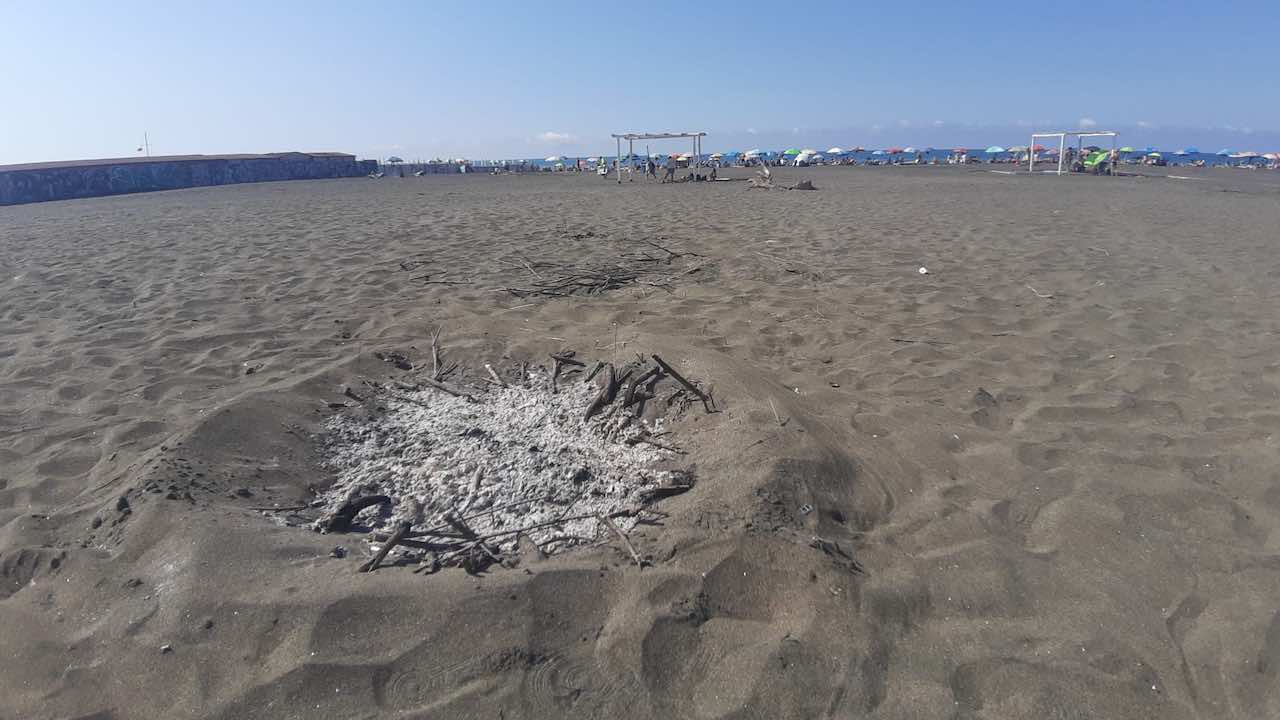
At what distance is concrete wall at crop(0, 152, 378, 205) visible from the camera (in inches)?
1133

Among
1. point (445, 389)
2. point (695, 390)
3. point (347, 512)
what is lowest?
point (347, 512)

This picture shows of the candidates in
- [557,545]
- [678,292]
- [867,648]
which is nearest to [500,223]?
[678,292]

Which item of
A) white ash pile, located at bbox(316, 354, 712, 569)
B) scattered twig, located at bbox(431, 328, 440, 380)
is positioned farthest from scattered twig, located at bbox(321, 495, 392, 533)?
scattered twig, located at bbox(431, 328, 440, 380)

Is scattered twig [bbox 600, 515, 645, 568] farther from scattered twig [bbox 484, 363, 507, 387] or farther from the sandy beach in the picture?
scattered twig [bbox 484, 363, 507, 387]

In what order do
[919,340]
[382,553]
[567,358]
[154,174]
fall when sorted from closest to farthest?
[382,553] < [567,358] < [919,340] < [154,174]

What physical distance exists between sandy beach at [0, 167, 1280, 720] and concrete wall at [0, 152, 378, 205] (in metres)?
30.6

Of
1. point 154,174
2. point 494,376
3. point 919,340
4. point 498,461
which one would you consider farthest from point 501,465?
point 154,174

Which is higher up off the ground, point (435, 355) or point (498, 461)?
point (435, 355)

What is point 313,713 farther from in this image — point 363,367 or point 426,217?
point 426,217

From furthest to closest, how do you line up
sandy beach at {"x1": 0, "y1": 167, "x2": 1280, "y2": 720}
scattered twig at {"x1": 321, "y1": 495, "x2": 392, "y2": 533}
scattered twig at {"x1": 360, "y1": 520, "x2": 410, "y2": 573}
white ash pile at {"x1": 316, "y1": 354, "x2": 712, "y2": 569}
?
scattered twig at {"x1": 321, "y1": 495, "x2": 392, "y2": 533}
white ash pile at {"x1": 316, "y1": 354, "x2": 712, "y2": 569}
scattered twig at {"x1": 360, "y1": 520, "x2": 410, "y2": 573}
sandy beach at {"x1": 0, "y1": 167, "x2": 1280, "y2": 720}

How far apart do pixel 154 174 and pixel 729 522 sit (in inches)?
1711

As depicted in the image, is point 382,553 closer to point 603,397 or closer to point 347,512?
point 347,512

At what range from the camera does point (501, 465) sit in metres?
3.23

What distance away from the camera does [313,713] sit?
1954 millimetres
